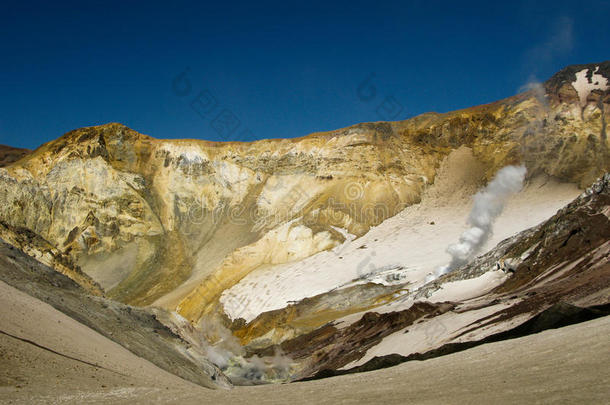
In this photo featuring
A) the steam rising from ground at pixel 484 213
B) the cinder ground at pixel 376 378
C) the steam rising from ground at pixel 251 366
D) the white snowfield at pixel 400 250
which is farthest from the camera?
the white snowfield at pixel 400 250

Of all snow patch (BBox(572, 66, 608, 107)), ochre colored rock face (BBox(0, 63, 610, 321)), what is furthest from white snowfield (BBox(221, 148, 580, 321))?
snow patch (BBox(572, 66, 608, 107))

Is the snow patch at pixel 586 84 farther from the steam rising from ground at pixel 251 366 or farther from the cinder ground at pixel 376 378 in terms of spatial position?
the cinder ground at pixel 376 378

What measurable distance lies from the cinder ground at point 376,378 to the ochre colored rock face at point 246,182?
4863 cm

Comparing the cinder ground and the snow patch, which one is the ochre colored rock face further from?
the cinder ground

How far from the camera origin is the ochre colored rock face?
6806cm

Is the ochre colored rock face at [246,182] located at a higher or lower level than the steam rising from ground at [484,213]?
higher

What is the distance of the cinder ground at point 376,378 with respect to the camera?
877 centimetres

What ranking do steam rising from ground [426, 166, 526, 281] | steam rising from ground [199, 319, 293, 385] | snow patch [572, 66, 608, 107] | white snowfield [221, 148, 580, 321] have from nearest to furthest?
steam rising from ground [199, 319, 293, 385] < steam rising from ground [426, 166, 526, 281] < white snowfield [221, 148, 580, 321] < snow patch [572, 66, 608, 107]

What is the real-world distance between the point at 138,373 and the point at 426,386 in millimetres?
7822

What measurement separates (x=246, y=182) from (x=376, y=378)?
227ft

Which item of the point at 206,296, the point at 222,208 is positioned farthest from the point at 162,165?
the point at 206,296

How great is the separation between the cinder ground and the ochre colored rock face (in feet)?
160

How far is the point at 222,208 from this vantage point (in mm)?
77438

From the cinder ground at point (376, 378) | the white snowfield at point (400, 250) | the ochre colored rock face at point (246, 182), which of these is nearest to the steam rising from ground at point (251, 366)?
the white snowfield at point (400, 250)
